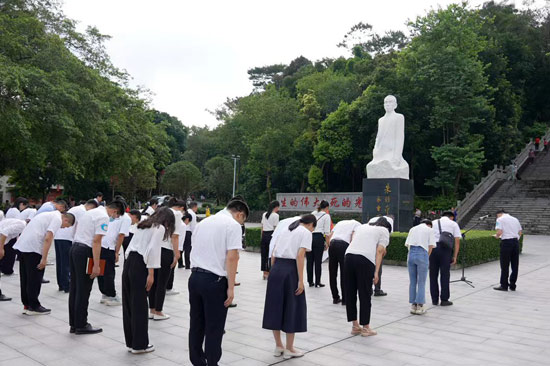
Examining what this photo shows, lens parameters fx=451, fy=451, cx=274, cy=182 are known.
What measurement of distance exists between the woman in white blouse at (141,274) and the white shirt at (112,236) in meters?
2.34

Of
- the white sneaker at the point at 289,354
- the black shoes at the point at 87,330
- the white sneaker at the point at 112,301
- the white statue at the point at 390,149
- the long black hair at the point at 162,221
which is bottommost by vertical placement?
the white sneaker at the point at 112,301

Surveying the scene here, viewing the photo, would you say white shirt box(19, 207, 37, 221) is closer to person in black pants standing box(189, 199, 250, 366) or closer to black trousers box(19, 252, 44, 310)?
black trousers box(19, 252, 44, 310)

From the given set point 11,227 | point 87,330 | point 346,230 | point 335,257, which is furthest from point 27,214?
point 346,230

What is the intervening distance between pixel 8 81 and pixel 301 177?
75.6 ft

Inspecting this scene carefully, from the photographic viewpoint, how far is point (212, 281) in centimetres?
359

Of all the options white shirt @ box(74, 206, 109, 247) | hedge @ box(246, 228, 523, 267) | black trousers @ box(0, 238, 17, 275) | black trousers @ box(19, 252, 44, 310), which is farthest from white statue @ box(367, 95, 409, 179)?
black trousers @ box(19, 252, 44, 310)

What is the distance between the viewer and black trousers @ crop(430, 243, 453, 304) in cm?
704

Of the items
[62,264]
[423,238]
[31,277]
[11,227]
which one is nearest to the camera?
[31,277]

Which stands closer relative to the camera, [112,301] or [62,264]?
[112,301]

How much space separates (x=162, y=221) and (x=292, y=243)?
1302 mm

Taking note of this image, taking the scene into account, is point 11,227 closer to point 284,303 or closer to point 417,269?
point 284,303

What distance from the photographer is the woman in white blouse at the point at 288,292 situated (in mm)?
4379

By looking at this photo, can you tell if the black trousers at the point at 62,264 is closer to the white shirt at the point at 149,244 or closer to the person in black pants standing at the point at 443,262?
the white shirt at the point at 149,244

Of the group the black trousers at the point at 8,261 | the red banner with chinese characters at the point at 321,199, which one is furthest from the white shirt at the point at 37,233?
the red banner with chinese characters at the point at 321,199
